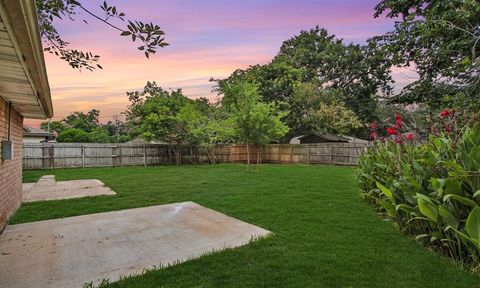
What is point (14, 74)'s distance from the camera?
9.05 ft

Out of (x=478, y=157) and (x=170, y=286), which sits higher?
(x=478, y=157)

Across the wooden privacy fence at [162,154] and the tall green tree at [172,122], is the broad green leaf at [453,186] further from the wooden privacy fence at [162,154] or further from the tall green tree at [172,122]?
the tall green tree at [172,122]

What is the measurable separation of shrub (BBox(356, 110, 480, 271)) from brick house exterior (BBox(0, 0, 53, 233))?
10.3ft

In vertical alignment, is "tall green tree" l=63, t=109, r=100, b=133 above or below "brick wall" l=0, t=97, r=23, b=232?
above

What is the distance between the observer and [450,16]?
556cm

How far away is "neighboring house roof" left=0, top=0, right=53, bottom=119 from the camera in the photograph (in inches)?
54.6

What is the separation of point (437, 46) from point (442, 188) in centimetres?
512

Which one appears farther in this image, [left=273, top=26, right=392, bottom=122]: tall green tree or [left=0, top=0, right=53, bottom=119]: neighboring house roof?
[left=273, top=26, right=392, bottom=122]: tall green tree

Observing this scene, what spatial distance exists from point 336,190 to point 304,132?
16.2 metres

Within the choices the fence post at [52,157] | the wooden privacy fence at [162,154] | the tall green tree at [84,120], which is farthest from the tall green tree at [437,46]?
the tall green tree at [84,120]

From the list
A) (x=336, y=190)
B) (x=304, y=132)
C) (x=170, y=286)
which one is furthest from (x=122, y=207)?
(x=304, y=132)

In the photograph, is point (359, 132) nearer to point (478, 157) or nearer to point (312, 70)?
point (312, 70)

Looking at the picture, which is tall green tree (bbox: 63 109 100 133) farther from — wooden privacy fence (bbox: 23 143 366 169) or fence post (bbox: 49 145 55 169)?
fence post (bbox: 49 145 55 169)

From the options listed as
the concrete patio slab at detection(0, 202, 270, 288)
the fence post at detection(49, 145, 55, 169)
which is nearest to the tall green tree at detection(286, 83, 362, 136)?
the fence post at detection(49, 145, 55, 169)
